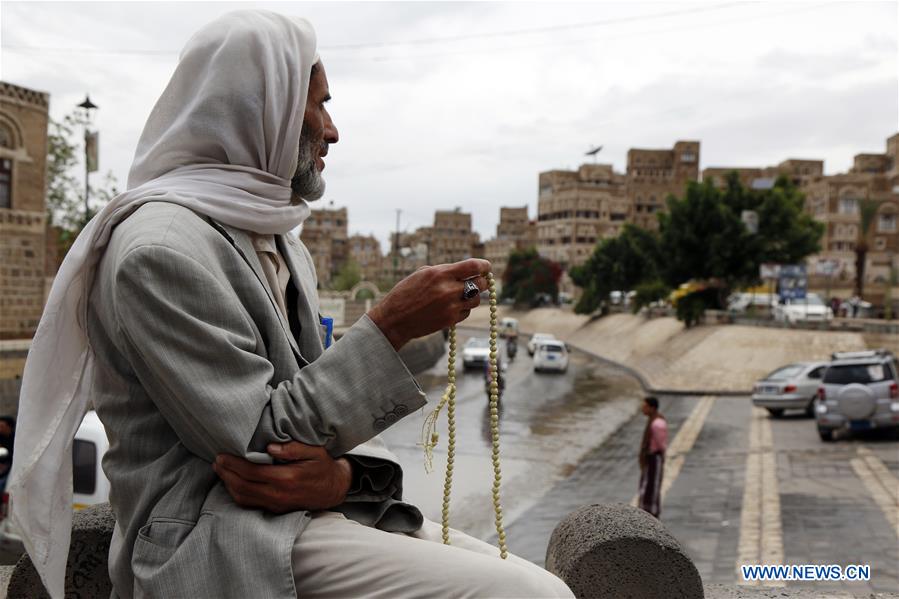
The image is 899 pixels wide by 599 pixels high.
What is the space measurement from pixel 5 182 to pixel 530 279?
5797cm

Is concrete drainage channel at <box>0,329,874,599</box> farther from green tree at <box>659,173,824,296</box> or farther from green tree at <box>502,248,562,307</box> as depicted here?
green tree at <box>502,248,562,307</box>

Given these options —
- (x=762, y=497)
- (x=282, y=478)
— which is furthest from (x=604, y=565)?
(x=762, y=497)

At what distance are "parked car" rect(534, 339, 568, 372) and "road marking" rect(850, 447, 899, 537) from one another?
846 inches

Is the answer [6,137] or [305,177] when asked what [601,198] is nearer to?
[6,137]

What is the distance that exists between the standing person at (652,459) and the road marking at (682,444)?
0.30 meters

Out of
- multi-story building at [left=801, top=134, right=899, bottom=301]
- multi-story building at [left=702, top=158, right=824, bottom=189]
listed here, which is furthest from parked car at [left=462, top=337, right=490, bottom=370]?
multi-story building at [left=702, top=158, right=824, bottom=189]

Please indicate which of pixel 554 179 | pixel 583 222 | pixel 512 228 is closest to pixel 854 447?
pixel 583 222

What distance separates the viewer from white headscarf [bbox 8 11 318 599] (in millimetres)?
1682

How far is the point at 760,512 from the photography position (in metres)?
12.0

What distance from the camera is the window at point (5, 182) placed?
24844mm

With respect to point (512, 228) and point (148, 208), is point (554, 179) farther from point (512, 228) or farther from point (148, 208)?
point (148, 208)

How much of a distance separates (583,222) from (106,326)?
9937 cm

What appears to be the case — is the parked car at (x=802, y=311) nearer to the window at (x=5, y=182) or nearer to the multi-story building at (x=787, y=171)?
the window at (x=5, y=182)

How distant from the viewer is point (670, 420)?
23359mm
